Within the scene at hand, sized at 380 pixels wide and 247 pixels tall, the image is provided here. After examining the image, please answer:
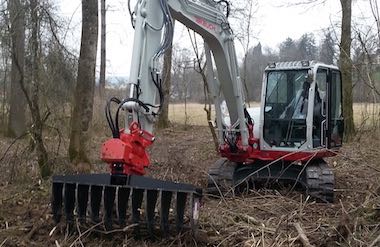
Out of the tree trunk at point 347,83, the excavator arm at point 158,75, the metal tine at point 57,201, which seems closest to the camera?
the excavator arm at point 158,75

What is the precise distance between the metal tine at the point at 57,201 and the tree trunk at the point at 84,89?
333 cm

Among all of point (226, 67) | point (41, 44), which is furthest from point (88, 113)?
point (226, 67)

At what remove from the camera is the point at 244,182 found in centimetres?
812

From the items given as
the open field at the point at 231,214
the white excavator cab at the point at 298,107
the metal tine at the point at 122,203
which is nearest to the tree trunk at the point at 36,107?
the open field at the point at 231,214

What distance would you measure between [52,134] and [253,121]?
368 cm

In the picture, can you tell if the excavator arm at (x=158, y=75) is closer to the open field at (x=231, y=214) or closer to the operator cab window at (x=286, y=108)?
the operator cab window at (x=286, y=108)

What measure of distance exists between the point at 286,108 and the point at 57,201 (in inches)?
155

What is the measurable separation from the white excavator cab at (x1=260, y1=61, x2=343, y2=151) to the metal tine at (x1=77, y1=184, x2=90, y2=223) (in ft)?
11.1

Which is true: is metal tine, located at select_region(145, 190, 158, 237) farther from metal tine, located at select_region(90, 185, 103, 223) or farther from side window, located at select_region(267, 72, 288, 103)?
side window, located at select_region(267, 72, 288, 103)

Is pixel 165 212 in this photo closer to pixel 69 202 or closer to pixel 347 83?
pixel 69 202

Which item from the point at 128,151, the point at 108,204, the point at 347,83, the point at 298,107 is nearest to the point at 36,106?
the point at 108,204

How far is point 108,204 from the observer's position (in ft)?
18.1

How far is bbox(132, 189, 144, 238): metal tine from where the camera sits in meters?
5.48

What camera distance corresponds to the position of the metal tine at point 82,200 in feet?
18.4
